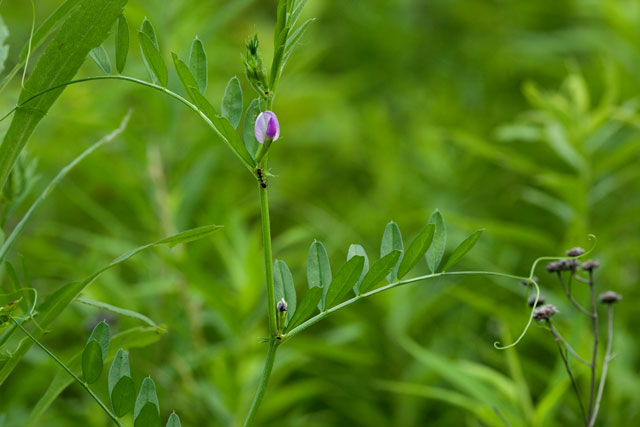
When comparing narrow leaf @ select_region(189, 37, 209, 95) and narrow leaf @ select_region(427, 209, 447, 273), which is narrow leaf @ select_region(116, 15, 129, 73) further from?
narrow leaf @ select_region(427, 209, 447, 273)

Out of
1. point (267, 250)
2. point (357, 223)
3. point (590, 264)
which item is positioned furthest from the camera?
point (357, 223)

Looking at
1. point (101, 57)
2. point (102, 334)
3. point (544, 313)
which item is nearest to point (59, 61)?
point (101, 57)

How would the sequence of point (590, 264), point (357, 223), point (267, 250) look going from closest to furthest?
point (267, 250) < point (590, 264) < point (357, 223)

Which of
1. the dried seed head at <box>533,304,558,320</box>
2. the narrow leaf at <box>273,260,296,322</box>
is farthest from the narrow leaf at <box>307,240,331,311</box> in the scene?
the dried seed head at <box>533,304,558,320</box>

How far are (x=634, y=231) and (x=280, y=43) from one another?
811mm

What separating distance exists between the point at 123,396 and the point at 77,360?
0.18 feet

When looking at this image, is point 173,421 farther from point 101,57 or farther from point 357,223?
point 357,223

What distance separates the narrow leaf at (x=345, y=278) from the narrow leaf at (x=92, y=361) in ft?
0.37

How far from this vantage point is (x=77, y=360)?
391mm

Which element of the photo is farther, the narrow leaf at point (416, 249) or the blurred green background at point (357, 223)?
the blurred green background at point (357, 223)

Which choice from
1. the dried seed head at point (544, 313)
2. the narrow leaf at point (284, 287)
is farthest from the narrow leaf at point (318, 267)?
the dried seed head at point (544, 313)

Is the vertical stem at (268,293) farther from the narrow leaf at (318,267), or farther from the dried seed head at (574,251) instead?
the dried seed head at (574,251)

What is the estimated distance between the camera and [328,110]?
138 centimetres

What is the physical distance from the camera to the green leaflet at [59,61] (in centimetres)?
34
